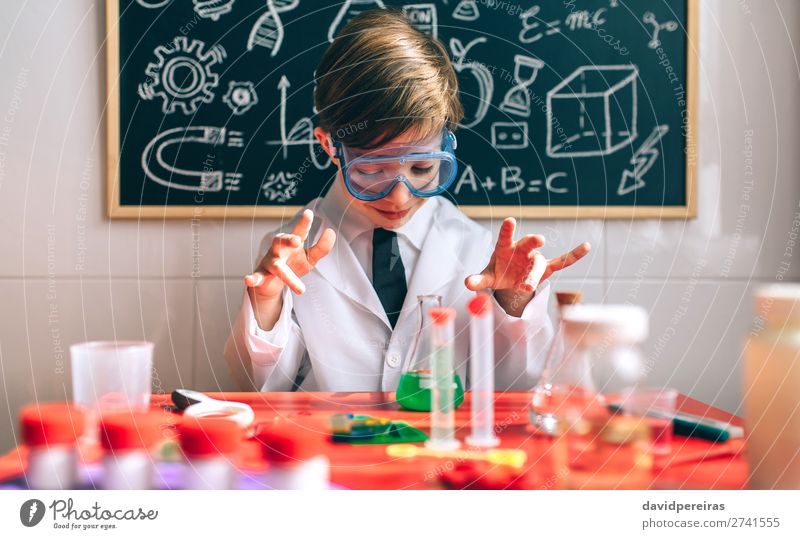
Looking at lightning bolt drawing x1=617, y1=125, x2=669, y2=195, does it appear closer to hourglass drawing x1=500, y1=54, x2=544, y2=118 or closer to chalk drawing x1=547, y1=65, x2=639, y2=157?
chalk drawing x1=547, y1=65, x2=639, y2=157

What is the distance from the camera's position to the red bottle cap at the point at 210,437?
1.35 ft

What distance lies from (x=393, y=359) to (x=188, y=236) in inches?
10.3

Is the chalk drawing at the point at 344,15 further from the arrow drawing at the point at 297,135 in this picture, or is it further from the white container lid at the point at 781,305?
the white container lid at the point at 781,305

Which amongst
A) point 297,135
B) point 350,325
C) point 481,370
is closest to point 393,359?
point 350,325

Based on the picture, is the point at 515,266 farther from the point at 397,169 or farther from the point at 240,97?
the point at 240,97

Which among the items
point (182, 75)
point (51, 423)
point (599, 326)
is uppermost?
point (182, 75)

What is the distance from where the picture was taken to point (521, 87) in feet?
2.01

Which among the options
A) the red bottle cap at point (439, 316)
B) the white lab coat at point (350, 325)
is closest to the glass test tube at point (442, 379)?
the red bottle cap at point (439, 316)

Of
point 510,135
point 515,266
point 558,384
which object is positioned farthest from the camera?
point 510,135

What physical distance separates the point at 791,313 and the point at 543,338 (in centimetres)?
27

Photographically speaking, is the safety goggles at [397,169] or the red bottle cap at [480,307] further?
the safety goggles at [397,169]

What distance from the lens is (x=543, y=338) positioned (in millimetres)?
552
